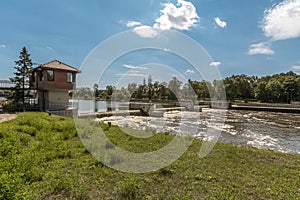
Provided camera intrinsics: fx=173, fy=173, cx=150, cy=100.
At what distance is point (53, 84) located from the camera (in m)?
17.3

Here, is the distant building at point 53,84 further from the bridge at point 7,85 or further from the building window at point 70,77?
the bridge at point 7,85

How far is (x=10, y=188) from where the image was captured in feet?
8.30

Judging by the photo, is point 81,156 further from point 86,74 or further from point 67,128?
point 67,128

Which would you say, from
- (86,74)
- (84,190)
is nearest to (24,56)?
(86,74)

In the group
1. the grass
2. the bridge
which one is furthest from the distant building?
the grass

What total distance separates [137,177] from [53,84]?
16.6 meters

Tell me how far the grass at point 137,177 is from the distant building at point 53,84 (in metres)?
12.6

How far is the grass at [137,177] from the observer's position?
3.25 metres

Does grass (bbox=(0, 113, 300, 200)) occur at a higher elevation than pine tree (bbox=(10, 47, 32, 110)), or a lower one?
lower

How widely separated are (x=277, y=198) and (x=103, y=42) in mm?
6230

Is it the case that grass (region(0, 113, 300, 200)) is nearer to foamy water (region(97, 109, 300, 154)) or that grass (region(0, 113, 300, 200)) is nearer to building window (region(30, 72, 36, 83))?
foamy water (region(97, 109, 300, 154))

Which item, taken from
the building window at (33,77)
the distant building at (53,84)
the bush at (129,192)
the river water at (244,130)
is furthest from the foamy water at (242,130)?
the building window at (33,77)

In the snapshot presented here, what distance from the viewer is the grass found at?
10.6 feet

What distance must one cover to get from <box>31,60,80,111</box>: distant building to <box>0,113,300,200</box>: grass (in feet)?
41.3
